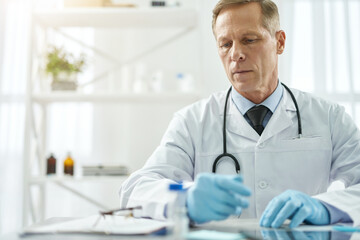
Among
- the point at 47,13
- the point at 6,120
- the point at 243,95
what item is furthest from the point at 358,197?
the point at 6,120

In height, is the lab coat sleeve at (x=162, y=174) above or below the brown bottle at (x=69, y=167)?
above

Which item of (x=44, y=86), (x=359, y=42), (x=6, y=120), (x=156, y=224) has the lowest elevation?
(x=156, y=224)

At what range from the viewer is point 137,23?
8.50 ft

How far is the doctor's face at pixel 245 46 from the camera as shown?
1516 mm

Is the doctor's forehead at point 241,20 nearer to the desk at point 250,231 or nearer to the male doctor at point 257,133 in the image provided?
the male doctor at point 257,133

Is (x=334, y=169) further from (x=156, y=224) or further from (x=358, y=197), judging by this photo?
(x=156, y=224)

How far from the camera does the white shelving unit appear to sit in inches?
94.6

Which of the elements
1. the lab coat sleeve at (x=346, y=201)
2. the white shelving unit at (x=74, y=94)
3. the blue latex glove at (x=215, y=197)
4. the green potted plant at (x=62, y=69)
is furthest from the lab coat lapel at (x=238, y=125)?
the green potted plant at (x=62, y=69)

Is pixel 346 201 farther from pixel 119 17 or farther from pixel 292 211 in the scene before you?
pixel 119 17

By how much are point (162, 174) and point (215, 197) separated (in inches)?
18.8

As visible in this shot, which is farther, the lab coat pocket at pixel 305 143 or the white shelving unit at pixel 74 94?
the white shelving unit at pixel 74 94

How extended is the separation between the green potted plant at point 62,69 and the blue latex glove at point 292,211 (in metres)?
1.69

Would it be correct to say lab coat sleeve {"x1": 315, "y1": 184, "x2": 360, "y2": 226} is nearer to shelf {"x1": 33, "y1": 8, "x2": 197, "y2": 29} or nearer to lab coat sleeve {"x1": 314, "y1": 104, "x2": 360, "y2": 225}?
lab coat sleeve {"x1": 314, "y1": 104, "x2": 360, "y2": 225}

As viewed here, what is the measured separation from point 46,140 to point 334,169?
72.2 inches
